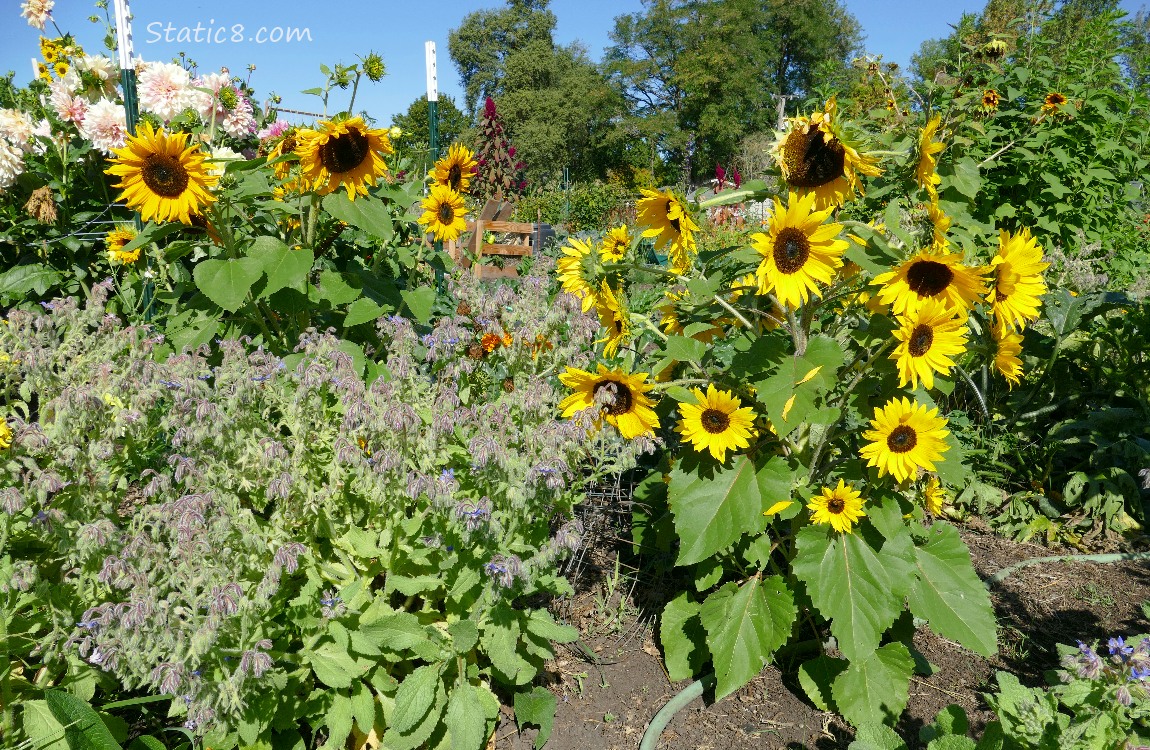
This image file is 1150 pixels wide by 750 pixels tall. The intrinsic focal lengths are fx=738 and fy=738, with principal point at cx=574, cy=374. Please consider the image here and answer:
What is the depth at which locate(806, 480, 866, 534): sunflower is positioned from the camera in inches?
77.4

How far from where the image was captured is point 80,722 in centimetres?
162

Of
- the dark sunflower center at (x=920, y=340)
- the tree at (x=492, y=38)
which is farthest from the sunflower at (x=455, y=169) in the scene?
the tree at (x=492, y=38)

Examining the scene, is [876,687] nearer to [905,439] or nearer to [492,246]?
[905,439]

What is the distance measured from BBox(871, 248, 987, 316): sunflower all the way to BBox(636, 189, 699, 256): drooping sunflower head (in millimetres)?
553

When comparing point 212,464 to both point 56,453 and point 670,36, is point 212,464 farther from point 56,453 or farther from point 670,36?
point 670,36

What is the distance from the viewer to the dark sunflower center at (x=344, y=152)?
8.67 feet

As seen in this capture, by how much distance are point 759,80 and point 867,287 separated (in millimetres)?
47751

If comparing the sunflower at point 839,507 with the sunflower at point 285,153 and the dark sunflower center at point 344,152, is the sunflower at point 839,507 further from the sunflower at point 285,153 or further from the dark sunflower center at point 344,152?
the sunflower at point 285,153

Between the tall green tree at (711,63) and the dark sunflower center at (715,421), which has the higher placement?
the tall green tree at (711,63)

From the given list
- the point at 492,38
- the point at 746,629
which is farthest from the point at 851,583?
the point at 492,38

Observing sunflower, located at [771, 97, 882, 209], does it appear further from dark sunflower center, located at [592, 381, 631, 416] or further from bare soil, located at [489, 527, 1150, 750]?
bare soil, located at [489, 527, 1150, 750]

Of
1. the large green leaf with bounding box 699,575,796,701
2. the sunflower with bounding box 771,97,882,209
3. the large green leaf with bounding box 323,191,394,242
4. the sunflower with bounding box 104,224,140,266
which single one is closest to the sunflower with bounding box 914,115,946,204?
the sunflower with bounding box 771,97,882,209

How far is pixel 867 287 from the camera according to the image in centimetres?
188

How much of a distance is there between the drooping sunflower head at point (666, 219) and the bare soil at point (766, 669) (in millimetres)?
1322
